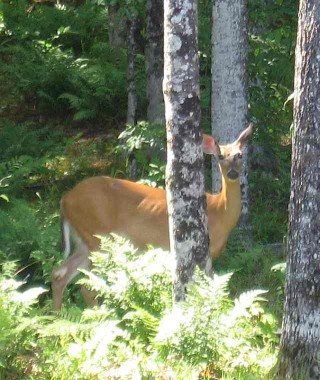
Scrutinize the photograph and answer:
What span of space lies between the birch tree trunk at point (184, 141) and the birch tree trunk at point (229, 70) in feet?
8.79

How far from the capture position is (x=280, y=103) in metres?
12.2

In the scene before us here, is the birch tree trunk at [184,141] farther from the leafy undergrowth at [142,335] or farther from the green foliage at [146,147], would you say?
the green foliage at [146,147]

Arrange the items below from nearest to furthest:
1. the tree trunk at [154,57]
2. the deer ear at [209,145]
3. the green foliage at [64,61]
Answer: the deer ear at [209,145]
the tree trunk at [154,57]
the green foliage at [64,61]

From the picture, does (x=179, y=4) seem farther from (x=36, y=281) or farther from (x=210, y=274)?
(x=36, y=281)

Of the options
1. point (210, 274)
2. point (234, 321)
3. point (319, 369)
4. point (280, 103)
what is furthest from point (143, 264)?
point (280, 103)

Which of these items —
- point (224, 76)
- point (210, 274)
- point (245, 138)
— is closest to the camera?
point (210, 274)

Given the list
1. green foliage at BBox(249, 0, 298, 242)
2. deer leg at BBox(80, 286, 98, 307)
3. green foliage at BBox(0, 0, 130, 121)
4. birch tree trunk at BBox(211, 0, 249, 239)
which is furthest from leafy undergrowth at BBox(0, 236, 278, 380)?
green foliage at BBox(0, 0, 130, 121)

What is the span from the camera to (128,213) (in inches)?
356

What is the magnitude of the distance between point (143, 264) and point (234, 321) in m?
1.01

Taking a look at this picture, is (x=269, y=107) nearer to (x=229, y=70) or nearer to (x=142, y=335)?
(x=229, y=70)

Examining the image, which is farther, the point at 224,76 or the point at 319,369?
the point at 224,76

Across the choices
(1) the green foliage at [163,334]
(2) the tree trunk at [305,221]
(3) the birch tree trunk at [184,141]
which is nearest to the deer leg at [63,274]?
(1) the green foliage at [163,334]

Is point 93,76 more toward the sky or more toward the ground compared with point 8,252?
more toward the sky

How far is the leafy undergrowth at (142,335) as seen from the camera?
20.4ft
